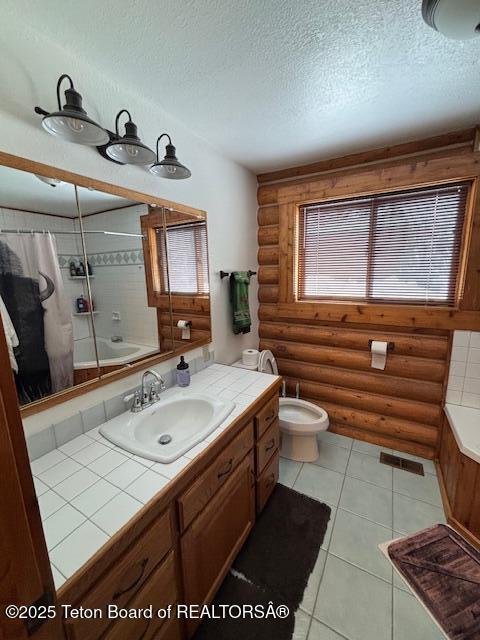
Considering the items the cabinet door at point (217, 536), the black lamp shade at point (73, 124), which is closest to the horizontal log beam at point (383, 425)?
the cabinet door at point (217, 536)

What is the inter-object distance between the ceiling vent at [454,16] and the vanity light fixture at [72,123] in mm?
1262

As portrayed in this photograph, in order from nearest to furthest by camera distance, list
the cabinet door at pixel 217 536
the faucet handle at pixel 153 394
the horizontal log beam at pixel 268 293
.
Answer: the cabinet door at pixel 217 536
the faucet handle at pixel 153 394
the horizontal log beam at pixel 268 293

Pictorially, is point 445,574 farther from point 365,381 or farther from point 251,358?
point 251,358

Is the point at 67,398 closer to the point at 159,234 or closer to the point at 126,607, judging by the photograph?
the point at 126,607

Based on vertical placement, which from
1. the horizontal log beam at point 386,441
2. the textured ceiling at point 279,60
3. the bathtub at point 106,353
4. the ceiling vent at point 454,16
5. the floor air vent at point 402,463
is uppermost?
the textured ceiling at point 279,60

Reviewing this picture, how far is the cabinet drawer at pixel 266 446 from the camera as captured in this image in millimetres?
1595

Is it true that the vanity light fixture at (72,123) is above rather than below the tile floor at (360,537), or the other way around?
above

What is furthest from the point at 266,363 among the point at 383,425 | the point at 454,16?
the point at 454,16

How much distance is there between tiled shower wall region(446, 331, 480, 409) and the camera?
1.93m

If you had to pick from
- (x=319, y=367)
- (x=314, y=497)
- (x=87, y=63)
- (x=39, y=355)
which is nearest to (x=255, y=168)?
(x=87, y=63)

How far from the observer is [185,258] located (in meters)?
1.85

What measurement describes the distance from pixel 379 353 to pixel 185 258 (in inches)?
68.5

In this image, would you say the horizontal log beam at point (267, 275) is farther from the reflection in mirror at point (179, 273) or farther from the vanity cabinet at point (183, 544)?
the vanity cabinet at point (183, 544)

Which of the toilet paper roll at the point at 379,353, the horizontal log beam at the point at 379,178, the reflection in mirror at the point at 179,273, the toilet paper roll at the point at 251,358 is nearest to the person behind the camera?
the reflection in mirror at the point at 179,273
